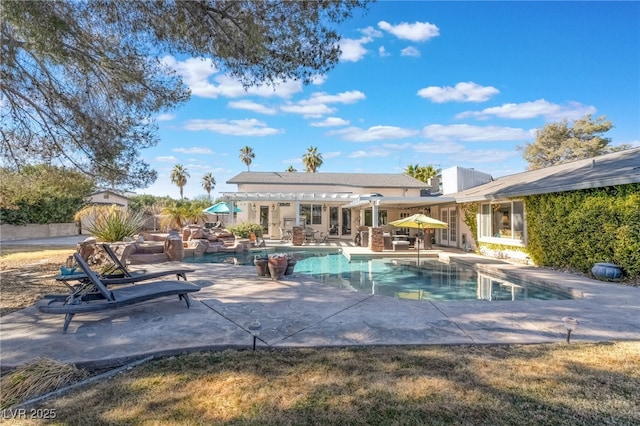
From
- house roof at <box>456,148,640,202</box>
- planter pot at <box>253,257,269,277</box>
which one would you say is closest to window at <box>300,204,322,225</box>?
house roof at <box>456,148,640,202</box>

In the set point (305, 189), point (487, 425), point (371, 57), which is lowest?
point (487, 425)

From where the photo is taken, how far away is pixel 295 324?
537 cm

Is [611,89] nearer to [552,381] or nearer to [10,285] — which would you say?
[552,381]

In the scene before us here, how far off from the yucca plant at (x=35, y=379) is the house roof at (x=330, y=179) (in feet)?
76.4

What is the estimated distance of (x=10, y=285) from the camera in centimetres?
861

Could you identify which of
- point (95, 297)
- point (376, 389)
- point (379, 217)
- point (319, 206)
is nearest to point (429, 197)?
point (379, 217)

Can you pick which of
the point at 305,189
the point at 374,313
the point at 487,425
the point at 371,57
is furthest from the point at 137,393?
the point at 305,189

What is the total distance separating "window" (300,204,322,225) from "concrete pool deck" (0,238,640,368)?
1886 cm

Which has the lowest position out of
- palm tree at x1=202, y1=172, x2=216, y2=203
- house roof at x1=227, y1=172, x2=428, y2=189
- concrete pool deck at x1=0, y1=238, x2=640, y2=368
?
concrete pool deck at x1=0, y1=238, x2=640, y2=368

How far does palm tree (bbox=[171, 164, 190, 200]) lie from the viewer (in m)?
52.5

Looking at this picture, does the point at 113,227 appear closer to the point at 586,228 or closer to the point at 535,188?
the point at 535,188

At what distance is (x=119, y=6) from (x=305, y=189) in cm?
2128

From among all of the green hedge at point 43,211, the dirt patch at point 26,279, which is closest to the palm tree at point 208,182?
the green hedge at point 43,211

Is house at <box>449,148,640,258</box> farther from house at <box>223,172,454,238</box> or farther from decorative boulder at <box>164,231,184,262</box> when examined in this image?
decorative boulder at <box>164,231,184,262</box>
